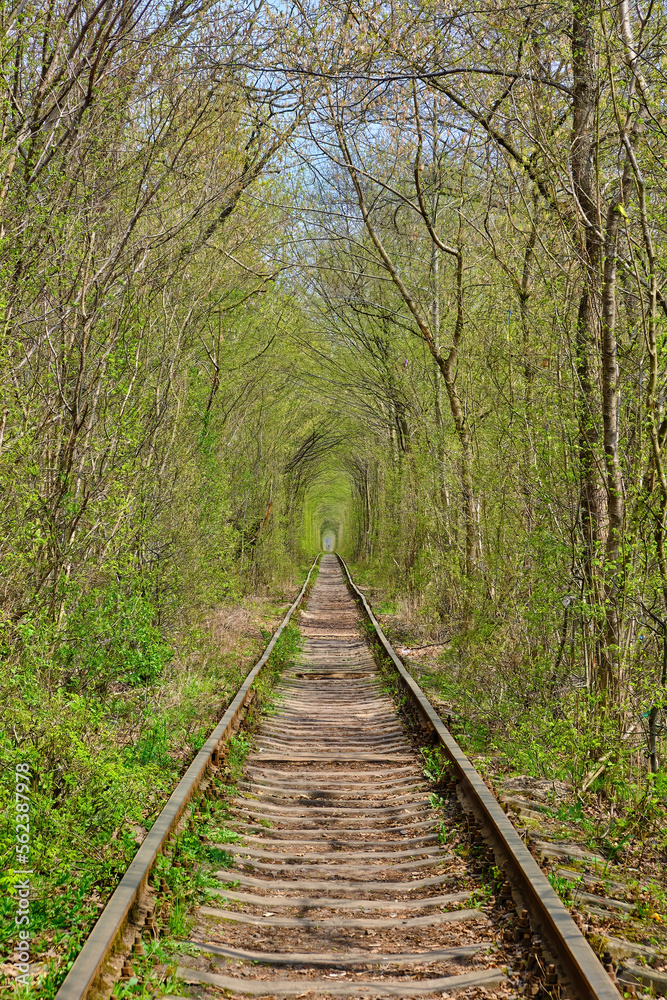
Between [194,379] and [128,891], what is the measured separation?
7738 millimetres

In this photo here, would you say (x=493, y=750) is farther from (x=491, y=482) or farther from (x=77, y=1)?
(x=77, y=1)

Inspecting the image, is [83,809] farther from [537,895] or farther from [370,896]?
[537,895]

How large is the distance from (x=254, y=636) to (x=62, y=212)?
9518 mm

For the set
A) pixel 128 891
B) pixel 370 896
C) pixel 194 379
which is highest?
pixel 194 379

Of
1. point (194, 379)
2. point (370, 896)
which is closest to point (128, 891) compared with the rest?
point (370, 896)

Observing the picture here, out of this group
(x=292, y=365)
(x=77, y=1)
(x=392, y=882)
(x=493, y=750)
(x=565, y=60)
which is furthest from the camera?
(x=292, y=365)

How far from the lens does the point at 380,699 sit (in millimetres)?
9969

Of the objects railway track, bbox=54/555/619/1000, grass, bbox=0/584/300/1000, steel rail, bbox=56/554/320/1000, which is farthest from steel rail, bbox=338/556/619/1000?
steel rail, bbox=56/554/320/1000

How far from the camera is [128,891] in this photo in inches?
146

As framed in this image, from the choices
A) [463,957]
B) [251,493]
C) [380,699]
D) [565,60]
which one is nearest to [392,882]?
[463,957]

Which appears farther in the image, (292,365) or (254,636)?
(292,365)

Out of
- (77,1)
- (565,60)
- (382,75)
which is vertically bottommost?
(77,1)

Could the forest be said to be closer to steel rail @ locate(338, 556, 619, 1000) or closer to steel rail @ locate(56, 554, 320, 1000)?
steel rail @ locate(56, 554, 320, 1000)

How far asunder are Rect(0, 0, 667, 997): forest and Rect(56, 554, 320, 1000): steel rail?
7.5 inches
